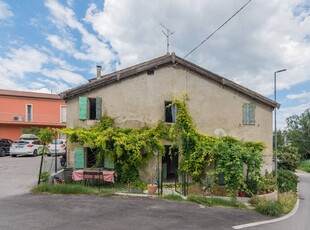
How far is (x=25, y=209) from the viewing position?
769cm

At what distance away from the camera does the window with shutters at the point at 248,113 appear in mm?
13586

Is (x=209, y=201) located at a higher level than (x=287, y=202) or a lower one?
higher

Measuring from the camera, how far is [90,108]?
1281cm

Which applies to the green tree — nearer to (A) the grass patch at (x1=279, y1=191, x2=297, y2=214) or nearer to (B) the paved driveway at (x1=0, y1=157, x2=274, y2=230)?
(A) the grass patch at (x1=279, y1=191, x2=297, y2=214)

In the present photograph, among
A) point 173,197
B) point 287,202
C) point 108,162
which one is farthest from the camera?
point 108,162

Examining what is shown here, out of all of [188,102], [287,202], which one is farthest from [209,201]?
[188,102]

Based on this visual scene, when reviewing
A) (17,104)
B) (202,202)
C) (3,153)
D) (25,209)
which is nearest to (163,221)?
(202,202)

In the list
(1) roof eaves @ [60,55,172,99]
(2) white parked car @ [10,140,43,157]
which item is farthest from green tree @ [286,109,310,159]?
(2) white parked car @ [10,140,43,157]

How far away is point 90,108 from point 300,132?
58464 mm

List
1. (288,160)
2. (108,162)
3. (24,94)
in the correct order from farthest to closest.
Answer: (24,94), (288,160), (108,162)

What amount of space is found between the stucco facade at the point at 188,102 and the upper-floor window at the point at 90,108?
25cm

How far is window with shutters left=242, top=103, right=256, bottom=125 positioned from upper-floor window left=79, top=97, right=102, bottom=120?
8.58 metres

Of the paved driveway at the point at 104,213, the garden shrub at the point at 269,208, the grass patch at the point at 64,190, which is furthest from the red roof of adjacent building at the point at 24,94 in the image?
the garden shrub at the point at 269,208

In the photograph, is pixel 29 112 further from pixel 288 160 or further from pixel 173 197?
pixel 288 160
